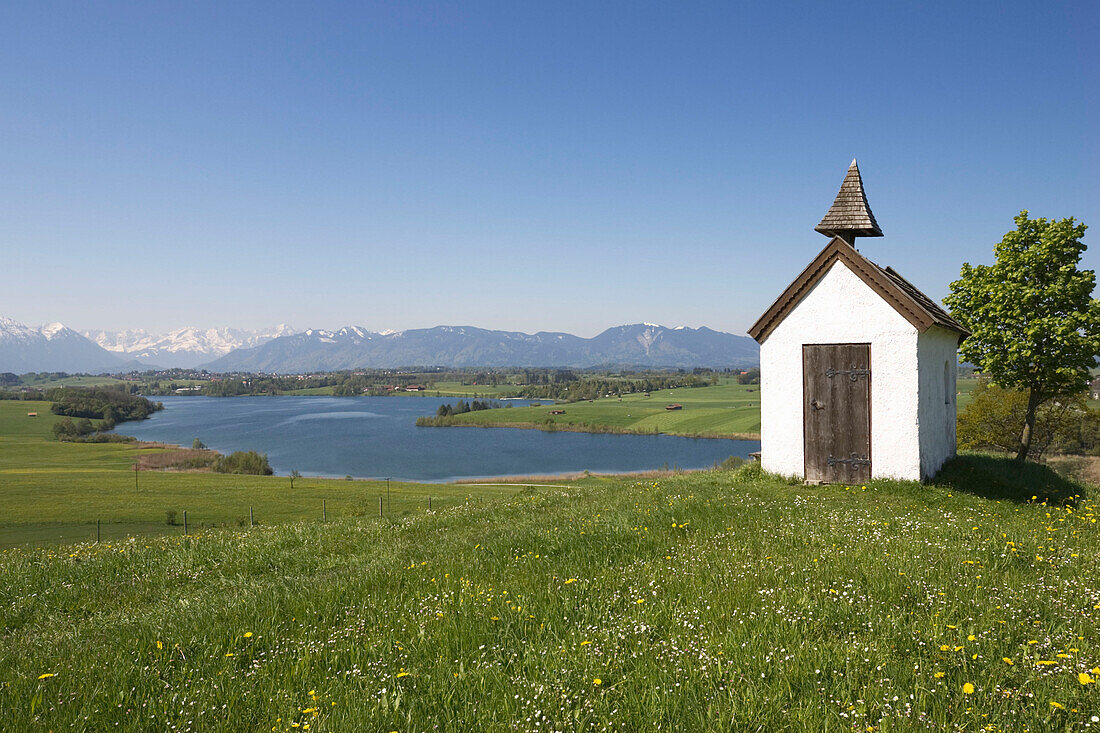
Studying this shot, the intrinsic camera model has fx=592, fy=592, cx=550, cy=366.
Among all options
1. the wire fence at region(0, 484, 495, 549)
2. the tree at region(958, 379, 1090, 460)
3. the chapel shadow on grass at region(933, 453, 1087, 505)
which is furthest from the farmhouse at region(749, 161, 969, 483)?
the wire fence at region(0, 484, 495, 549)

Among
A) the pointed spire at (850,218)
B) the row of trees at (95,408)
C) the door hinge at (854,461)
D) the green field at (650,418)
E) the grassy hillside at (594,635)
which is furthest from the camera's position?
the row of trees at (95,408)

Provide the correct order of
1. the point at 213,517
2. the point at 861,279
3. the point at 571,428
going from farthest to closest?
the point at 571,428, the point at 213,517, the point at 861,279

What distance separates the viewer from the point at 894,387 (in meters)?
15.6

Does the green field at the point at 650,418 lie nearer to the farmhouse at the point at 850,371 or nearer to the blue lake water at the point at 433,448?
the blue lake water at the point at 433,448

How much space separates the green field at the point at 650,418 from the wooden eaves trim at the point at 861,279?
365ft

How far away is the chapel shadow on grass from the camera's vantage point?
15.5 meters

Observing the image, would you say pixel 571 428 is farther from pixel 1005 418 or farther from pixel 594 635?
pixel 594 635

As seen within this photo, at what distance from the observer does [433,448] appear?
399 feet

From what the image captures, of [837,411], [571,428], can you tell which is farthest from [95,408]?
[837,411]

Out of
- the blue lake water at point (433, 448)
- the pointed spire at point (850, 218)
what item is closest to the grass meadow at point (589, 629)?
the pointed spire at point (850, 218)

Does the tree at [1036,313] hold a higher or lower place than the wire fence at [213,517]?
higher

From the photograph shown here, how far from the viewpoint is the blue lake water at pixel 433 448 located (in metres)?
94.2

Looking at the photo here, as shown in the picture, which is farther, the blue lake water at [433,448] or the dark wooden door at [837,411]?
the blue lake water at [433,448]

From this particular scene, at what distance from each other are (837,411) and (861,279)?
364 centimetres
